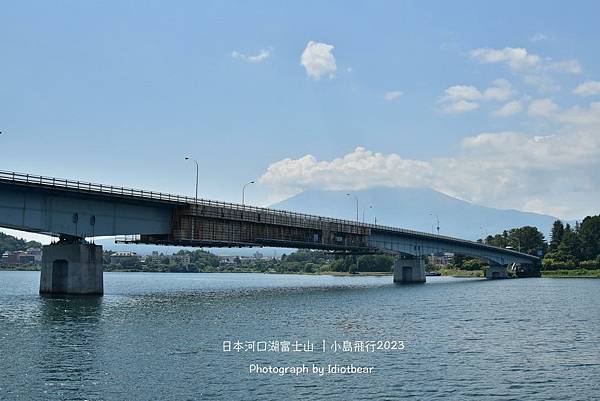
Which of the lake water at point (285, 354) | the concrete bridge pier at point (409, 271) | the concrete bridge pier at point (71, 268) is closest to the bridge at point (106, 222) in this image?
the concrete bridge pier at point (71, 268)

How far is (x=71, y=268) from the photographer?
283 ft

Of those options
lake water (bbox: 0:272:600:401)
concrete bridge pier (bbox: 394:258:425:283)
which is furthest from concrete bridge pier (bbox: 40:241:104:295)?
concrete bridge pier (bbox: 394:258:425:283)

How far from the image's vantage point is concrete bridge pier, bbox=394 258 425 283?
568ft

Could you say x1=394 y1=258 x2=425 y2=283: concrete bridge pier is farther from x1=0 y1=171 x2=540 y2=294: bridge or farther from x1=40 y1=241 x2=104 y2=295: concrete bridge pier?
x1=40 y1=241 x2=104 y2=295: concrete bridge pier

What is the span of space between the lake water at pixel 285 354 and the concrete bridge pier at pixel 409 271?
96.7 metres

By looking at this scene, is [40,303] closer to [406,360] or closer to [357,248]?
[406,360]

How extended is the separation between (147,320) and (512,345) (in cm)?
3311

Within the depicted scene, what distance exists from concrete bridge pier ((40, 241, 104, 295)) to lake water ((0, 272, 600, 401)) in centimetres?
957

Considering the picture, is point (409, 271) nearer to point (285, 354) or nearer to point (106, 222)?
point (106, 222)

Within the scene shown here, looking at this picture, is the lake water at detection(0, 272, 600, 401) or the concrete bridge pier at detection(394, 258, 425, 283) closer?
the lake water at detection(0, 272, 600, 401)

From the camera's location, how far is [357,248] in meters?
151

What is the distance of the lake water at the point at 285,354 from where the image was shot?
3419 centimetres

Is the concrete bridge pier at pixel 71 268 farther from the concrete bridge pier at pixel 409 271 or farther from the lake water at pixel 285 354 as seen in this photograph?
the concrete bridge pier at pixel 409 271

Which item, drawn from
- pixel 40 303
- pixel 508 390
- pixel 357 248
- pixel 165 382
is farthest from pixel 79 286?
pixel 357 248
